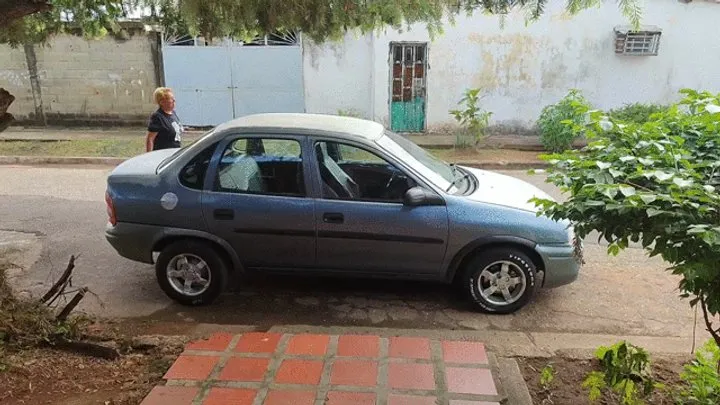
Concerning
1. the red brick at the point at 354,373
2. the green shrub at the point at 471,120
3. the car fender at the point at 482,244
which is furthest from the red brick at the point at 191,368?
the green shrub at the point at 471,120

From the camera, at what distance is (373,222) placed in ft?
14.7

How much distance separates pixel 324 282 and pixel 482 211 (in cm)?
171

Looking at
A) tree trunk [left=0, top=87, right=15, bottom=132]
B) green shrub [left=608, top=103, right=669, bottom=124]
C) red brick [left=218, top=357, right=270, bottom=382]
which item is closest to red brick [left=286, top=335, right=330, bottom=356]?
red brick [left=218, top=357, right=270, bottom=382]

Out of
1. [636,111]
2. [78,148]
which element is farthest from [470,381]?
[78,148]

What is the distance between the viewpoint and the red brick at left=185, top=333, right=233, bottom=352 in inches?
139

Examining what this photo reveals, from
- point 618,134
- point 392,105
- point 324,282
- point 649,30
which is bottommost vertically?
point 324,282

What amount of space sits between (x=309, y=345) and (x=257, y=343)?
0.34m

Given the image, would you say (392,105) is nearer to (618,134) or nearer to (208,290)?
(208,290)

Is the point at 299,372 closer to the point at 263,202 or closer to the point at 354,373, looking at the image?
the point at 354,373

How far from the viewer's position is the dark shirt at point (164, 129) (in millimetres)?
6988

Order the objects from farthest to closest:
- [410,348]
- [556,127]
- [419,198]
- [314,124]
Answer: [556,127]
[314,124]
[419,198]
[410,348]

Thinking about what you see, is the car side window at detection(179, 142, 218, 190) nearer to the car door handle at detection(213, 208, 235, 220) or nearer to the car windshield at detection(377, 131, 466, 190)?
the car door handle at detection(213, 208, 235, 220)

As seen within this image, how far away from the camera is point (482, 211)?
447 centimetres

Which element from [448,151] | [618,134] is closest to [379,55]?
[448,151]
